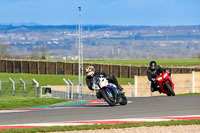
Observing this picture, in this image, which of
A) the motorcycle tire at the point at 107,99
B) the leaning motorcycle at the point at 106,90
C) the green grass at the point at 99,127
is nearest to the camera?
the green grass at the point at 99,127

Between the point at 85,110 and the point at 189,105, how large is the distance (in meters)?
3.56

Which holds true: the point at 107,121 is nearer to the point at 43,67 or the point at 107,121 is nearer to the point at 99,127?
the point at 99,127

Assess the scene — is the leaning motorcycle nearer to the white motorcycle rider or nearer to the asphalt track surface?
the white motorcycle rider

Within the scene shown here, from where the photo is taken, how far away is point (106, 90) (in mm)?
20578

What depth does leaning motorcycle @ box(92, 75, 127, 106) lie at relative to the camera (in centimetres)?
2039

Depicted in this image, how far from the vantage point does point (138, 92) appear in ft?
135

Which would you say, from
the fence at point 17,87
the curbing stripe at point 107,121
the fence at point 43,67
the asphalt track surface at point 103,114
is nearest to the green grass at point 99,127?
the curbing stripe at point 107,121

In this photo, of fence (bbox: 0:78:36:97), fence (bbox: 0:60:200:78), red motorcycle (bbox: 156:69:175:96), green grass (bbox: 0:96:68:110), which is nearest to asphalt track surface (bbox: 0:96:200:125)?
green grass (bbox: 0:96:68:110)

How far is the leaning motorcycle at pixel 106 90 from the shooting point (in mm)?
20391

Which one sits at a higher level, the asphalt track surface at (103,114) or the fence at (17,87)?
the asphalt track surface at (103,114)

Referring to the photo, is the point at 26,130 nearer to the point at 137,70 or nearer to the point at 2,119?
the point at 2,119

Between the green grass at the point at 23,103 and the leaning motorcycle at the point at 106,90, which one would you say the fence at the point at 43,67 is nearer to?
the green grass at the point at 23,103

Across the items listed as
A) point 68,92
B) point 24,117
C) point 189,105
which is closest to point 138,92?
point 68,92

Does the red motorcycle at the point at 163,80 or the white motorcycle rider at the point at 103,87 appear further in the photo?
the red motorcycle at the point at 163,80
